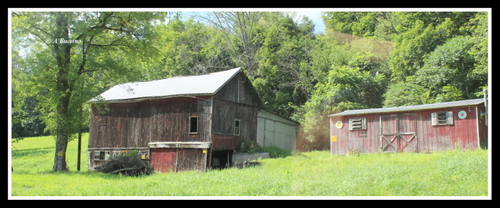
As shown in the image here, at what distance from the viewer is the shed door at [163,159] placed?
778 inches

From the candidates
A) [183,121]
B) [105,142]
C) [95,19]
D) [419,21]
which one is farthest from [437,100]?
[105,142]

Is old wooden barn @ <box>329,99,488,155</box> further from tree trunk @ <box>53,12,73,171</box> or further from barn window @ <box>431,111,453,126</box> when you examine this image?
tree trunk @ <box>53,12,73,171</box>

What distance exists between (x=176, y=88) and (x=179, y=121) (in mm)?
2110

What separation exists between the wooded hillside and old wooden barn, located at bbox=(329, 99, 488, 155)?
12.9 ft

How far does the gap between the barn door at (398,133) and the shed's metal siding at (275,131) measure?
8025mm

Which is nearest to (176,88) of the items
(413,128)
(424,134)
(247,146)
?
(247,146)

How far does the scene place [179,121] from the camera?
2030 cm

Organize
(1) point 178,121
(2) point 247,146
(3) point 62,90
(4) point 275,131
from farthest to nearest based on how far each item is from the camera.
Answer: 1. (4) point 275,131
2. (2) point 247,146
3. (1) point 178,121
4. (3) point 62,90

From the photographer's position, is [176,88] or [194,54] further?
[194,54]

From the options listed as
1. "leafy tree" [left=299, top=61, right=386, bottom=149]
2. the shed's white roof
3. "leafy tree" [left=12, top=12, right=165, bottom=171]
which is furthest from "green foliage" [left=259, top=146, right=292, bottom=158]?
"leafy tree" [left=12, top=12, right=165, bottom=171]

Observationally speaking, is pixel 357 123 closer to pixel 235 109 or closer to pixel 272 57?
pixel 235 109

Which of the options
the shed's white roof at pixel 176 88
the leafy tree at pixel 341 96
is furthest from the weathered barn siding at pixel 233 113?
the leafy tree at pixel 341 96

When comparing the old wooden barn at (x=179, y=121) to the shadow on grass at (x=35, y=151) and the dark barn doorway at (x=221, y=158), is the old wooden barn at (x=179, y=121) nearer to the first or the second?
the dark barn doorway at (x=221, y=158)

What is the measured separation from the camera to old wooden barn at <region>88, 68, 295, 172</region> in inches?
772
